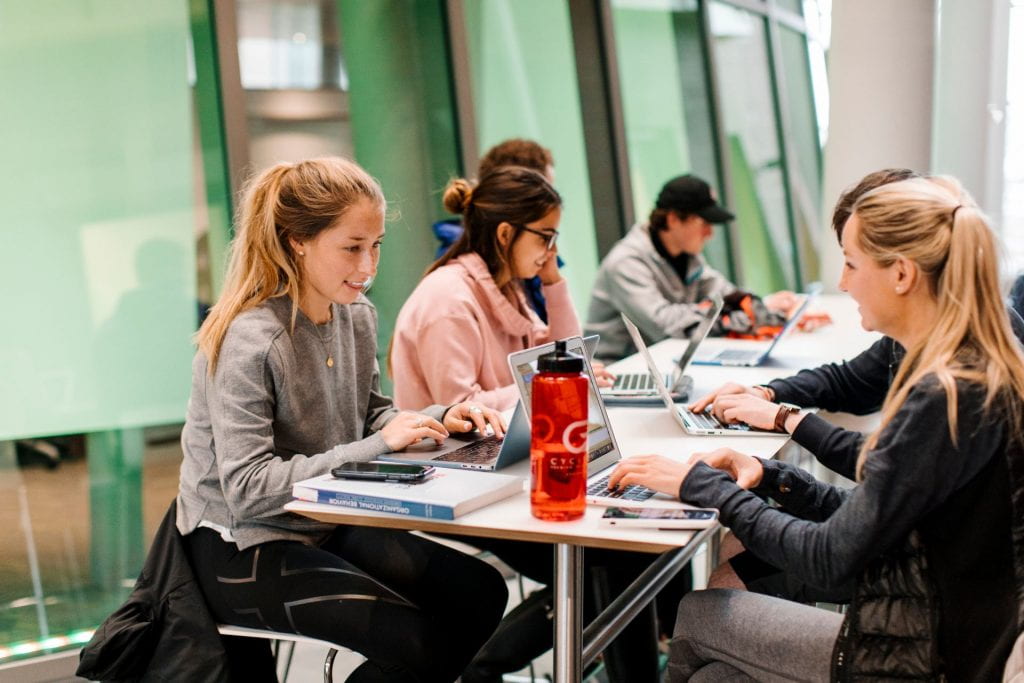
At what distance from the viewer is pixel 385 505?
1590 millimetres

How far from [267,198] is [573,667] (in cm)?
104

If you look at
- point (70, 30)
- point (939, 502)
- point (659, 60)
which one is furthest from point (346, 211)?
point (659, 60)

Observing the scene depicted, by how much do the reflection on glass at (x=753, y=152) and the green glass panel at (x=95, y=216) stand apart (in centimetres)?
446

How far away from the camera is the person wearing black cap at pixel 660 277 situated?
3.73m

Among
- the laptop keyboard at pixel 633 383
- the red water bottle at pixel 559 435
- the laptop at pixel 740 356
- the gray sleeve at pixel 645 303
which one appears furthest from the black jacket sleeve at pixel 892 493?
the gray sleeve at pixel 645 303

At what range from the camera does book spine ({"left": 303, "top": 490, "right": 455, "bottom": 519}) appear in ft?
5.09

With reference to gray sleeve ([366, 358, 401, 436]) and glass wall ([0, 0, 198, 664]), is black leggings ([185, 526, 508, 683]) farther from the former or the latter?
glass wall ([0, 0, 198, 664])

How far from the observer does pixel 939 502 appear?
4.58 ft

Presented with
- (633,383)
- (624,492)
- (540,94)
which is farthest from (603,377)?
(540,94)

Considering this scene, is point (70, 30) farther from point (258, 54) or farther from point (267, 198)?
point (267, 198)

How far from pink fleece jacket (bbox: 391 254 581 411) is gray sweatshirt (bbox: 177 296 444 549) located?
37cm

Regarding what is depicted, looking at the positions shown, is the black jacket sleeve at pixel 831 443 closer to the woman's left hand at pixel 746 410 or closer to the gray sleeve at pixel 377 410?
the woman's left hand at pixel 746 410

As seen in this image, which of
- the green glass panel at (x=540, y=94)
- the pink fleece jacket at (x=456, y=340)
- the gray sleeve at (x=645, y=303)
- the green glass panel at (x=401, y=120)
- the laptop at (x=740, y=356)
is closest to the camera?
the pink fleece jacket at (x=456, y=340)

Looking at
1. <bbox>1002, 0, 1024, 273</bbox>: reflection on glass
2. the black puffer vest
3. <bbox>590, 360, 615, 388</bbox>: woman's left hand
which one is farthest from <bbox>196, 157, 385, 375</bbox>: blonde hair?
<bbox>1002, 0, 1024, 273</bbox>: reflection on glass
